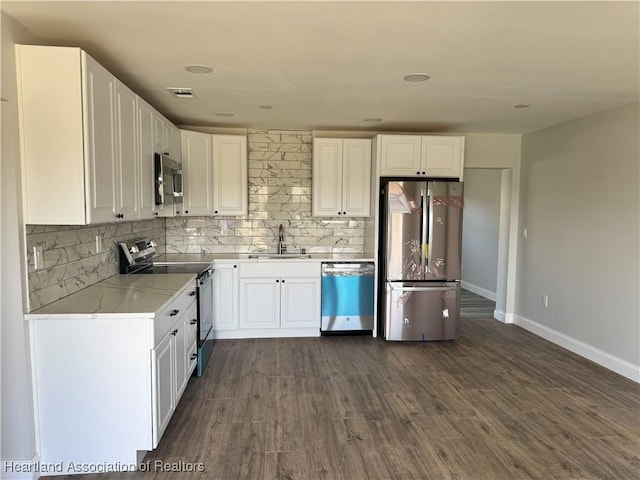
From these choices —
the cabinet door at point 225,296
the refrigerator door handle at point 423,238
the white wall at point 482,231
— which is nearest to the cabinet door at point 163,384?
the cabinet door at point 225,296

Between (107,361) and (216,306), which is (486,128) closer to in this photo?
(216,306)

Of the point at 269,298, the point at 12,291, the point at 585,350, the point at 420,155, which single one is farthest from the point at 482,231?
the point at 12,291

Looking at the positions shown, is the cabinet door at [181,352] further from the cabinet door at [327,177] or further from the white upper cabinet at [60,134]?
the cabinet door at [327,177]

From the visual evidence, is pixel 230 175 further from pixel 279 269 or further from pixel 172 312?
pixel 172 312

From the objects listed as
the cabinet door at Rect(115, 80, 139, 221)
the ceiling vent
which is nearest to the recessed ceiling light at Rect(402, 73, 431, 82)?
the ceiling vent

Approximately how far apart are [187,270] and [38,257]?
1411 millimetres

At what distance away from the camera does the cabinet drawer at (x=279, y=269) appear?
434cm

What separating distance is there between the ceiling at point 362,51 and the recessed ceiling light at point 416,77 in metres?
0.05

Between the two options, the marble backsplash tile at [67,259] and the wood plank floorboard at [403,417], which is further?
the wood plank floorboard at [403,417]

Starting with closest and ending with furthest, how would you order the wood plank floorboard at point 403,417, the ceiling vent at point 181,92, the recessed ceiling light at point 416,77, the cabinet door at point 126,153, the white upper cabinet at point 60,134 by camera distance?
the white upper cabinet at point 60,134 < the wood plank floorboard at point 403,417 < the cabinet door at point 126,153 < the recessed ceiling light at point 416,77 < the ceiling vent at point 181,92

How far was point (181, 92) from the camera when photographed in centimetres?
332

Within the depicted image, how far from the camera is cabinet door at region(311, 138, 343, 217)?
4.63 m

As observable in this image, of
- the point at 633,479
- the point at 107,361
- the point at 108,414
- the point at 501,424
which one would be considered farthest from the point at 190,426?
the point at 633,479

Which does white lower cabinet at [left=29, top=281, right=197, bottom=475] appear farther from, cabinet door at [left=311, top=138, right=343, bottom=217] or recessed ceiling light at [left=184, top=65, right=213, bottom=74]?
cabinet door at [left=311, top=138, right=343, bottom=217]
